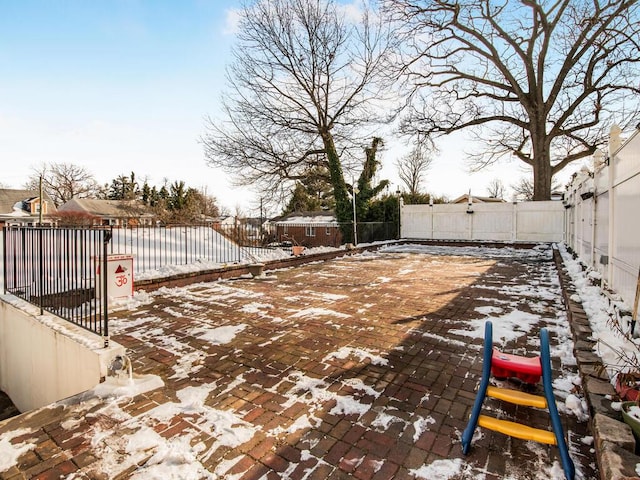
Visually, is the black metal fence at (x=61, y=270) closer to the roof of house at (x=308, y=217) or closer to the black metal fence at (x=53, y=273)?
the black metal fence at (x=53, y=273)

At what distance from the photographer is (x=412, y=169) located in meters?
36.5

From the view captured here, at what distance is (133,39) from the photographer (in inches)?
287

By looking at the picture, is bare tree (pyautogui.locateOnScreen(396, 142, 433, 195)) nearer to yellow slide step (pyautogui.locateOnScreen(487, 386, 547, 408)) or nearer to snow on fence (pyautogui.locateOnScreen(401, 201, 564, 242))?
snow on fence (pyautogui.locateOnScreen(401, 201, 564, 242))

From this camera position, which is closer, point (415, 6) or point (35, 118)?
point (35, 118)

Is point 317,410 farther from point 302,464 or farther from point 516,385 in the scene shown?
point 516,385

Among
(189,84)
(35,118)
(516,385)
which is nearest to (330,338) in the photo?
(516,385)

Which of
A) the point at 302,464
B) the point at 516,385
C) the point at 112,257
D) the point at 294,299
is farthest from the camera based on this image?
the point at 294,299

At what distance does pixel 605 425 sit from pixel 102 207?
46951 mm

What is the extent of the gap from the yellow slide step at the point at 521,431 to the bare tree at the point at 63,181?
170ft

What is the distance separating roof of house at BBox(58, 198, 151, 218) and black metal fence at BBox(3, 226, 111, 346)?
3066 centimetres

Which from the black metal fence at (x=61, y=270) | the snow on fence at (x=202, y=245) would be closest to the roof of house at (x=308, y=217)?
the snow on fence at (x=202, y=245)

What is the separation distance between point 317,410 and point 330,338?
57.4 inches

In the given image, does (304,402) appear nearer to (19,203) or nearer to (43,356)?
(43,356)

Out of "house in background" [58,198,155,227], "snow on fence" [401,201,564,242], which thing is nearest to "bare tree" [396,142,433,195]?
"snow on fence" [401,201,564,242]
